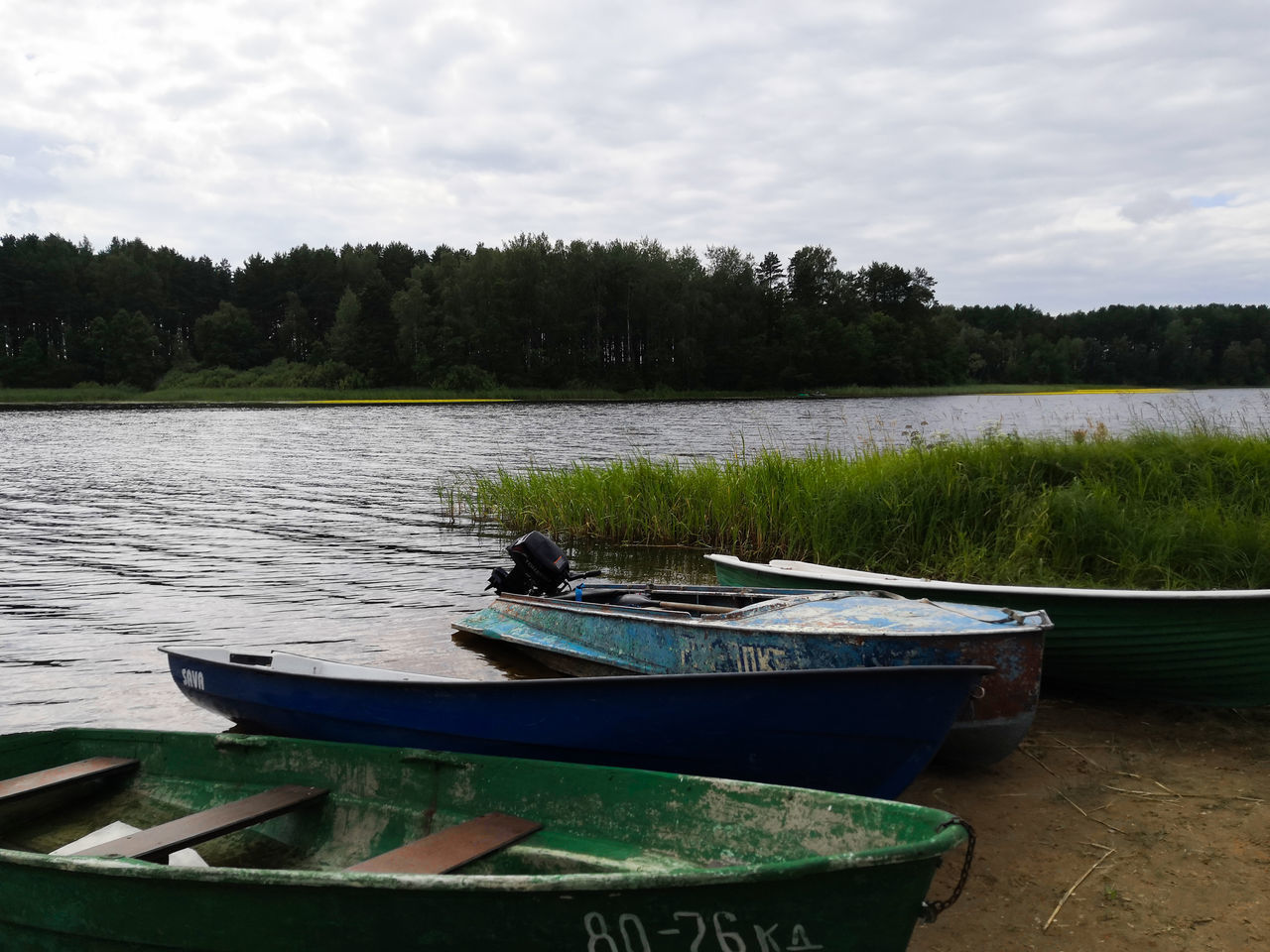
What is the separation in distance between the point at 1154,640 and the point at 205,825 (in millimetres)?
5503

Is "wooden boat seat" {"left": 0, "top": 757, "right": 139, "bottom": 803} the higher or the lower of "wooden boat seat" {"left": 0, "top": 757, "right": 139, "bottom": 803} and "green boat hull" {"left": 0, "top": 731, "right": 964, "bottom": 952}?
the lower

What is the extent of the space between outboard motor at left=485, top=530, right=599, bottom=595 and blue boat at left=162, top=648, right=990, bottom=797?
10.9 feet

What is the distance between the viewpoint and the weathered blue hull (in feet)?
16.8

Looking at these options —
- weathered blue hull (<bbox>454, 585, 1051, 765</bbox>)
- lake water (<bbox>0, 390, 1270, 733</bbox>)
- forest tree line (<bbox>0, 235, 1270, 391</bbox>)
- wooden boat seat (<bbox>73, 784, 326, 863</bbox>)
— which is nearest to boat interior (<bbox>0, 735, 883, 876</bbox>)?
wooden boat seat (<bbox>73, 784, 326, 863</bbox>)

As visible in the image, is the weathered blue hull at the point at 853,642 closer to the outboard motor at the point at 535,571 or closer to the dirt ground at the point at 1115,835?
the dirt ground at the point at 1115,835

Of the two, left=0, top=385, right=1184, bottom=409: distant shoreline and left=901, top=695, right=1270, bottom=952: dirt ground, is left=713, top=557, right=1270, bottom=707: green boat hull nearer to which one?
left=901, top=695, right=1270, bottom=952: dirt ground

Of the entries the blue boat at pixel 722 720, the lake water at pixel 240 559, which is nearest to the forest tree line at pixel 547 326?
the lake water at pixel 240 559

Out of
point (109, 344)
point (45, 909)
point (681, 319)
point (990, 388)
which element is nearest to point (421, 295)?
point (681, 319)

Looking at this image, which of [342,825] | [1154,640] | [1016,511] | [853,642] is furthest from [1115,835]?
[1016,511]

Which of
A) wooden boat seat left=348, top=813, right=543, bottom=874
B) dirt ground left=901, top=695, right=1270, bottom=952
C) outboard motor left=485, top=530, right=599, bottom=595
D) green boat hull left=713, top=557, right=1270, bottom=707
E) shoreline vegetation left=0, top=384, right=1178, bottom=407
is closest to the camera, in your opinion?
wooden boat seat left=348, top=813, right=543, bottom=874

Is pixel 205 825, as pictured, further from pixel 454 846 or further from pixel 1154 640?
pixel 1154 640

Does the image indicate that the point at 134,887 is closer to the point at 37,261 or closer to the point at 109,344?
the point at 109,344

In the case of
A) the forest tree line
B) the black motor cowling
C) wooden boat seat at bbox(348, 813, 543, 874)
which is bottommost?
wooden boat seat at bbox(348, 813, 543, 874)

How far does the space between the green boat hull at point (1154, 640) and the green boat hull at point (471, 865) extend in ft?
10.9
